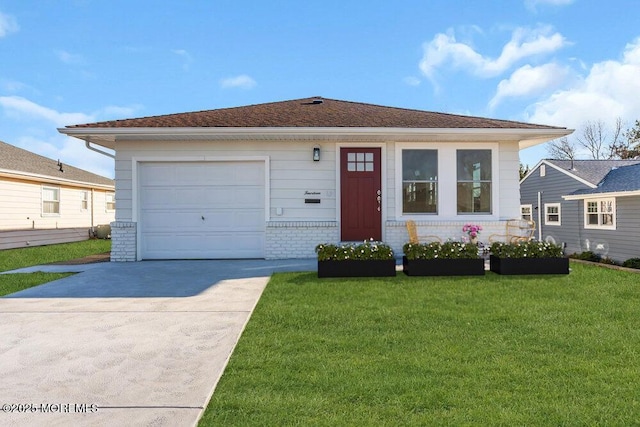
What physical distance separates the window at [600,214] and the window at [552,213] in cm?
→ 203

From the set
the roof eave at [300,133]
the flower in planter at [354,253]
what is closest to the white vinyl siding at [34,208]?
the roof eave at [300,133]

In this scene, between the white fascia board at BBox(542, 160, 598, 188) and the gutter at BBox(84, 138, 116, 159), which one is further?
the white fascia board at BBox(542, 160, 598, 188)

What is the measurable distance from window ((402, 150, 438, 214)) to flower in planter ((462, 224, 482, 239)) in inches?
29.9

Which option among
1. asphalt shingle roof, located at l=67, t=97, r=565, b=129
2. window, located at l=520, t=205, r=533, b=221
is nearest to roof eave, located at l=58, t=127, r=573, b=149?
asphalt shingle roof, located at l=67, t=97, r=565, b=129

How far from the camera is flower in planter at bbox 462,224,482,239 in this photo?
336 inches

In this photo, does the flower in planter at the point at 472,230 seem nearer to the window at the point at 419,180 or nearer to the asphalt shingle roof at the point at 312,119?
the window at the point at 419,180

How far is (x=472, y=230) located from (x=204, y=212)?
611 cm

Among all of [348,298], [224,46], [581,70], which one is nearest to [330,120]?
[348,298]

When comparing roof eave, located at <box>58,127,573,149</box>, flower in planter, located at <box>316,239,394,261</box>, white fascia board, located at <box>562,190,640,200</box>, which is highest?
roof eave, located at <box>58,127,573,149</box>

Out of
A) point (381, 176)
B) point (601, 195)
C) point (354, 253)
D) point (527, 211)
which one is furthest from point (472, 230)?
point (527, 211)

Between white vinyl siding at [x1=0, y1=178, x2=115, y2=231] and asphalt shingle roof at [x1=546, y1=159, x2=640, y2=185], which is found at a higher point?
asphalt shingle roof at [x1=546, y1=159, x2=640, y2=185]

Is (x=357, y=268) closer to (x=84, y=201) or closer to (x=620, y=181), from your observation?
(x=620, y=181)

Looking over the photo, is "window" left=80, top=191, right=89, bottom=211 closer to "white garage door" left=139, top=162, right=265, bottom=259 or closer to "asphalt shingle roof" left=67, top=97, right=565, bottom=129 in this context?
"asphalt shingle roof" left=67, top=97, right=565, bottom=129

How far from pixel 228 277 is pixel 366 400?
4.67 meters
